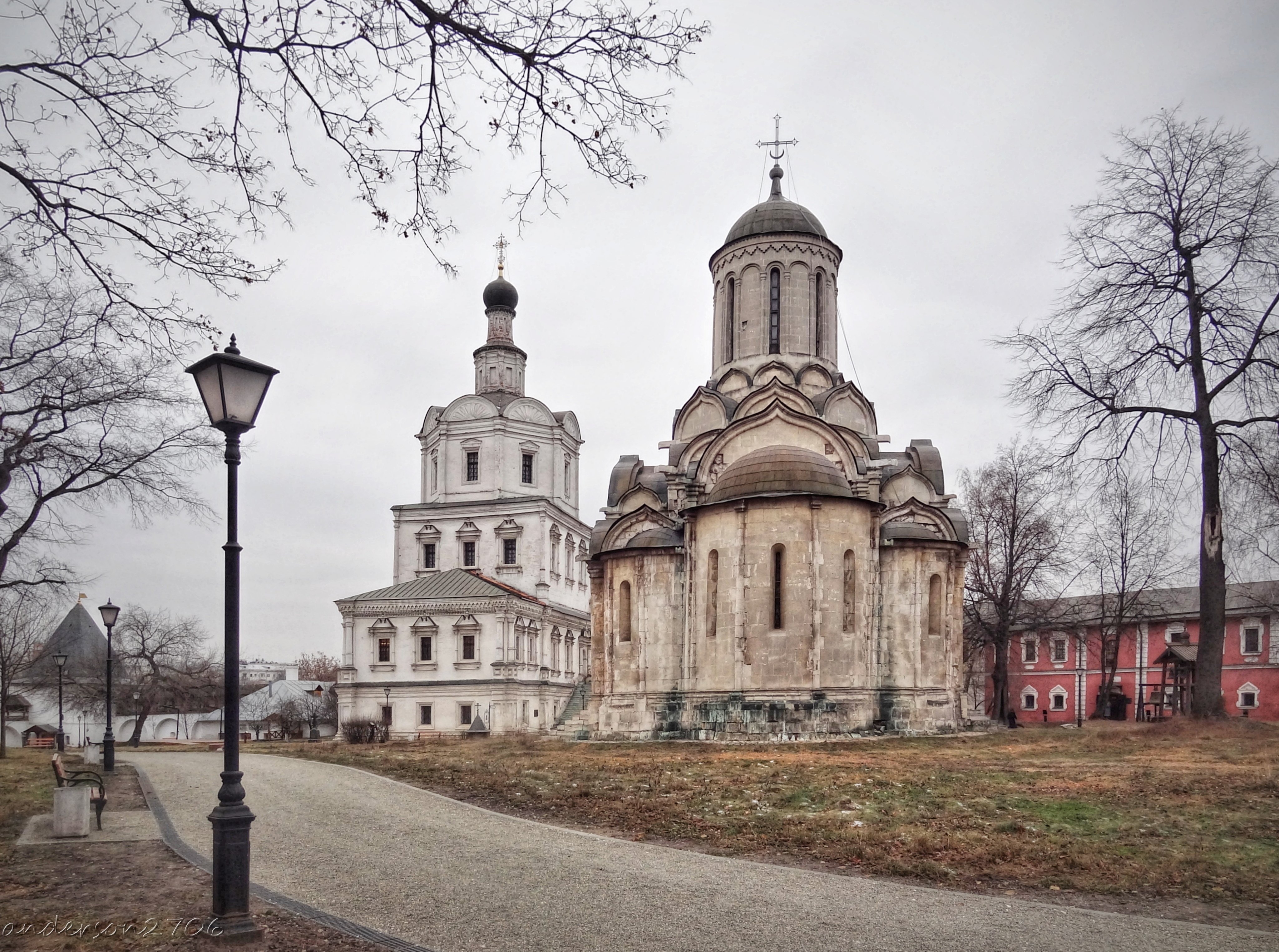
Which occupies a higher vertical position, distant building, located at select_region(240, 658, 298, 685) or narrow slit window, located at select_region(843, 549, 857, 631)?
narrow slit window, located at select_region(843, 549, 857, 631)

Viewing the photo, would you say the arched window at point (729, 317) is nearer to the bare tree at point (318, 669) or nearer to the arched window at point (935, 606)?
→ the arched window at point (935, 606)

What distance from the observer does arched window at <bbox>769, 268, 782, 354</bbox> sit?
33781mm

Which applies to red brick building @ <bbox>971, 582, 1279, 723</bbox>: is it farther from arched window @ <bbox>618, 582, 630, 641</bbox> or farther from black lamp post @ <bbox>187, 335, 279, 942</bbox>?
black lamp post @ <bbox>187, 335, 279, 942</bbox>

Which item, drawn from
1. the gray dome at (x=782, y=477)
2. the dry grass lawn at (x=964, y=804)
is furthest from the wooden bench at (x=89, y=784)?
the gray dome at (x=782, y=477)

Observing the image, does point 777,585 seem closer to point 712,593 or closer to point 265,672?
point 712,593

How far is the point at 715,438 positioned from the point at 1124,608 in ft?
67.7

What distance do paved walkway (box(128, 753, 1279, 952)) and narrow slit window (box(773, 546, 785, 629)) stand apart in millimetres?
15592

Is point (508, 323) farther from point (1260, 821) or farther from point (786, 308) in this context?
point (1260, 821)

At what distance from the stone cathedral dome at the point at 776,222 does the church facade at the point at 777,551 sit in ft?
0.21

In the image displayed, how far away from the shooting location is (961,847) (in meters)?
9.46

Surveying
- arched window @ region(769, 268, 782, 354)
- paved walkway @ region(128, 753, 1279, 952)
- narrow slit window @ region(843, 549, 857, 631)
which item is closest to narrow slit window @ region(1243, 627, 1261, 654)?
arched window @ region(769, 268, 782, 354)

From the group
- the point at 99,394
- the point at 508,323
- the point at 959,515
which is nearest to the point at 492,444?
the point at 508,323

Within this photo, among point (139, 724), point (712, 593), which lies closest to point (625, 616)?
point (712, 593)

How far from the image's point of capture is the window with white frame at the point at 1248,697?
4622 centimetres
